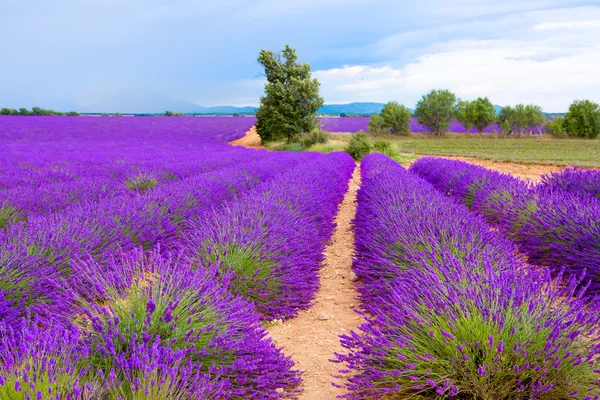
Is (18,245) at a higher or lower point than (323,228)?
higher

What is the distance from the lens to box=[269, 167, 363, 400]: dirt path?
2.30 m

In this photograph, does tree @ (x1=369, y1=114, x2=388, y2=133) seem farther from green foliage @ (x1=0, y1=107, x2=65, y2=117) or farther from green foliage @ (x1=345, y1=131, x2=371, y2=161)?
green foliage @ (x1=0, y1=107, x2=65, y2=117)

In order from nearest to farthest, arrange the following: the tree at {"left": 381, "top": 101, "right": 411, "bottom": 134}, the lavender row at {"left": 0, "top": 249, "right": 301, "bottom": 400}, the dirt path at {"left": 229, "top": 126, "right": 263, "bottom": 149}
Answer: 1. the lavender row at {"left": 0, "top": 249, "right": 301, "bottom": 400}
2. the dirt path at {"left": 229, "top": 126, "right": 263, "bottom": 149}
3. the tree at {"left": 381, "top": 101, "right": 411, "bottom": 134}

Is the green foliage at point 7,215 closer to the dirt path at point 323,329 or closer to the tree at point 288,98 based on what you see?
the dirt path at point 323,329

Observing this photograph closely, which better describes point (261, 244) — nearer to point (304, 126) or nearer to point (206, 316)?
point (206, 316)

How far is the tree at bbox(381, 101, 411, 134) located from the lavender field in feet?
119

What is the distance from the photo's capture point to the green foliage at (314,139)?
24.3 metres

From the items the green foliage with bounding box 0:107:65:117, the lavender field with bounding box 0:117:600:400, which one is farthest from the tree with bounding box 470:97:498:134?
the green foliage with bounding box 0:107:65:117

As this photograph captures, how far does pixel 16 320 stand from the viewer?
2.36m

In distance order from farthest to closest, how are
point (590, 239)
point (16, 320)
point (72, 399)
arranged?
point (590, 239), point (16, 320), point (72, 399)

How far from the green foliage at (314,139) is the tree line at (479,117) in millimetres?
16714

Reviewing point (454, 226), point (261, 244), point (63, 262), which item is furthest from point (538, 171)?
point (63, 262)

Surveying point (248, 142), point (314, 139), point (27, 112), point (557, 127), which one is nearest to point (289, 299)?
point (314, 139)

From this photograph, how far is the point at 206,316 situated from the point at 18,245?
5.96 feet
